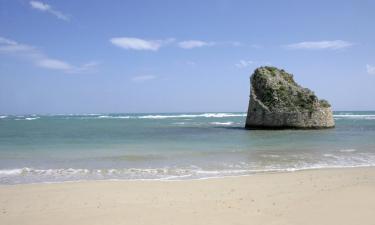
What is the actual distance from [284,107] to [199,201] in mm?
34390

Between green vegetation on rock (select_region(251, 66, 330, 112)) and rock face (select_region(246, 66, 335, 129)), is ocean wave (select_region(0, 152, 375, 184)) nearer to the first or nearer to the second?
rock face (select_region(246, 66, 335, 129))

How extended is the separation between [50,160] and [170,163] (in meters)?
4.95

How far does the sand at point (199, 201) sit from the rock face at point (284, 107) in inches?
1177

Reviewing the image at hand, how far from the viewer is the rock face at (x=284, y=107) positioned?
39562 millimetres

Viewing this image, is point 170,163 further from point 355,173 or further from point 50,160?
point 355,173

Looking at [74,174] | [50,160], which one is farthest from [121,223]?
[50,160]

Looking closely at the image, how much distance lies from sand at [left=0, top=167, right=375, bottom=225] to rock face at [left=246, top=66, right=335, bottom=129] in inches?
1177

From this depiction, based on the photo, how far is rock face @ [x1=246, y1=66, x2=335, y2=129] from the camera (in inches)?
1558

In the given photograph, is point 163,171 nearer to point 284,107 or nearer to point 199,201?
point 199,201

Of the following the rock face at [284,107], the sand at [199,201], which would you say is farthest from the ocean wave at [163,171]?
the rock face at [284,107]

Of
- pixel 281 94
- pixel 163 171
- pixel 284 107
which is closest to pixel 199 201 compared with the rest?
pixel 163 171

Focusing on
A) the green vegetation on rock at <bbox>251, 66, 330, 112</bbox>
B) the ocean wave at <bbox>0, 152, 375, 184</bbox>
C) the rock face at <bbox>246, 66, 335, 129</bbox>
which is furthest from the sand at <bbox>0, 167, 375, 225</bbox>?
the green vegetation on rock at <bbox>251, 66, 330, 112</bbox>

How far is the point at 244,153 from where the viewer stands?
56.3 ft

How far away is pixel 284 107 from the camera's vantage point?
4038 centimetres
